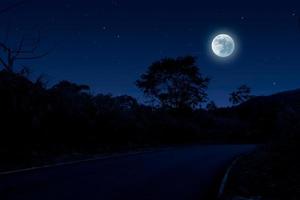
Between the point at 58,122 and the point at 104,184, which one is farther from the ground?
the point at 58,122

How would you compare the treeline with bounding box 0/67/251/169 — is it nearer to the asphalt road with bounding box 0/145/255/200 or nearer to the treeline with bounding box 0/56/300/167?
the treeline with bounding box 0/56/300/167

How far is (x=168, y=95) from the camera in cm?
5297

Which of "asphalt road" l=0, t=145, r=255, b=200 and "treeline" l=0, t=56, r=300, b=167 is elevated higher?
"treeline" l=0, t=56, r=300, b=167

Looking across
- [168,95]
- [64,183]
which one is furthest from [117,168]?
[168,95]

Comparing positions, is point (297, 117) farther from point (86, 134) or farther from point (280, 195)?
point (86, 134)

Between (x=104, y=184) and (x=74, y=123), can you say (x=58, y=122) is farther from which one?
(x=104, y=184)

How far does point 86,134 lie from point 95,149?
3.93ft

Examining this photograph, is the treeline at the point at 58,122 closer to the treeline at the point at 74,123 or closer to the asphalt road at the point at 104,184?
the treeline at the point at 74,123

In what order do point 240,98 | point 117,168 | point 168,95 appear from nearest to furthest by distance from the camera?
point 117,168 < point 168,95 < point 240,98

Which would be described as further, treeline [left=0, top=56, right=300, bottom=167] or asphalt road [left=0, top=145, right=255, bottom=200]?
treeline [left=0, top=56, right=300, bottom=167]

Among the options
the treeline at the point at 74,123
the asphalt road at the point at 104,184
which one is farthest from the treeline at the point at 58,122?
the asphalt road at the point at 104,184

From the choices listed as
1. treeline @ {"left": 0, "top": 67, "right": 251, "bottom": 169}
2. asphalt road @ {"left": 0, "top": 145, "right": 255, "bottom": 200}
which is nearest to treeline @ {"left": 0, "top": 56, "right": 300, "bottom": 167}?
treeline @ {"left": 0, "top": 67, "right": 251, "bottom": 169}

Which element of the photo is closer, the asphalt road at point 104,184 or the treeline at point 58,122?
the asphalt road at point 104,184

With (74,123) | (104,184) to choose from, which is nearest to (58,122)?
(74,123)
